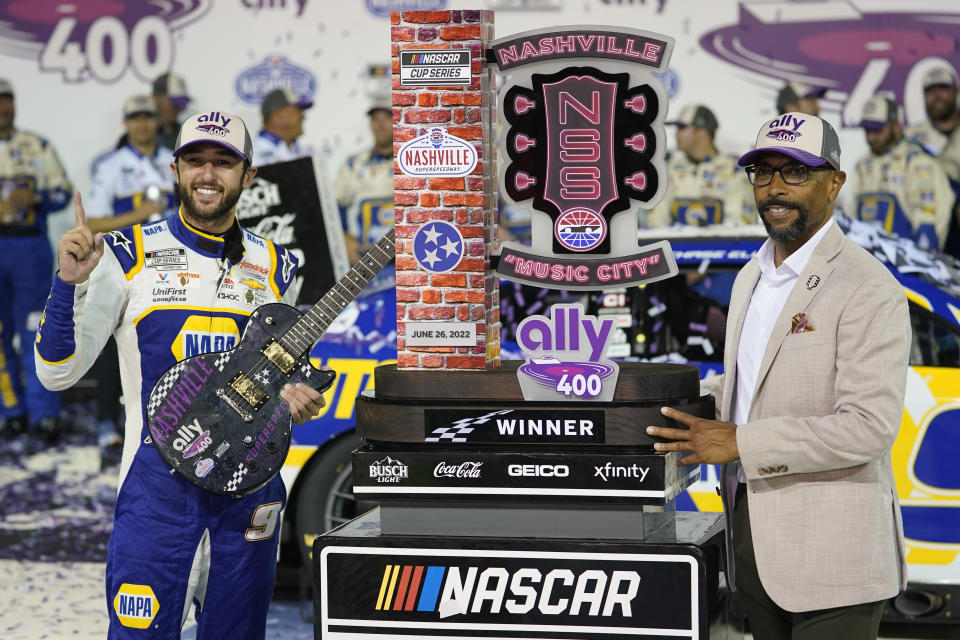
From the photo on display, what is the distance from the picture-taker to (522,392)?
3131 mm

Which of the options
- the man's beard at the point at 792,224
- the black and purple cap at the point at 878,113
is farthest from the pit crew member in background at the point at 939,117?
the man's beard at the point at 792,224

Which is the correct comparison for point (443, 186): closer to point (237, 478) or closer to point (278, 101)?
point (237, 478)

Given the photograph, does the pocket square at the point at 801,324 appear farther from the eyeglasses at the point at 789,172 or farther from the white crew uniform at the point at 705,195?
the white crew uniform at the point at 705,195

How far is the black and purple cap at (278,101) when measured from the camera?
9211 millimetres

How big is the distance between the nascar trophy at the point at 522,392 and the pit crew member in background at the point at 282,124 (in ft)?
19.6

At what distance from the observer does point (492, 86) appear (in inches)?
137

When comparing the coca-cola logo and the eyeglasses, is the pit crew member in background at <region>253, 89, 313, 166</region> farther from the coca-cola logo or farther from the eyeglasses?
the eyeglasses

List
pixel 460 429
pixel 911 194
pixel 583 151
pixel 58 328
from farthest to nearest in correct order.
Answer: pixel 911 194, pixel 583 151, pixel 58 328, pixel 460 429

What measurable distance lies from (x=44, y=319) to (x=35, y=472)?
191 inches

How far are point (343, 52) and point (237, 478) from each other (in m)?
6.41

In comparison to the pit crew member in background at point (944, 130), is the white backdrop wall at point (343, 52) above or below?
above

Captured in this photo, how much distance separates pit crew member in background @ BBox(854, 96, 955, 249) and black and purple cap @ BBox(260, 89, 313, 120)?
13.8ft

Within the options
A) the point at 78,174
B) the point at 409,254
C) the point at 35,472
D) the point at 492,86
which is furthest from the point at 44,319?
the point at 78,174

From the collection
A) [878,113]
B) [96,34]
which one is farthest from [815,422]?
[96,34]
